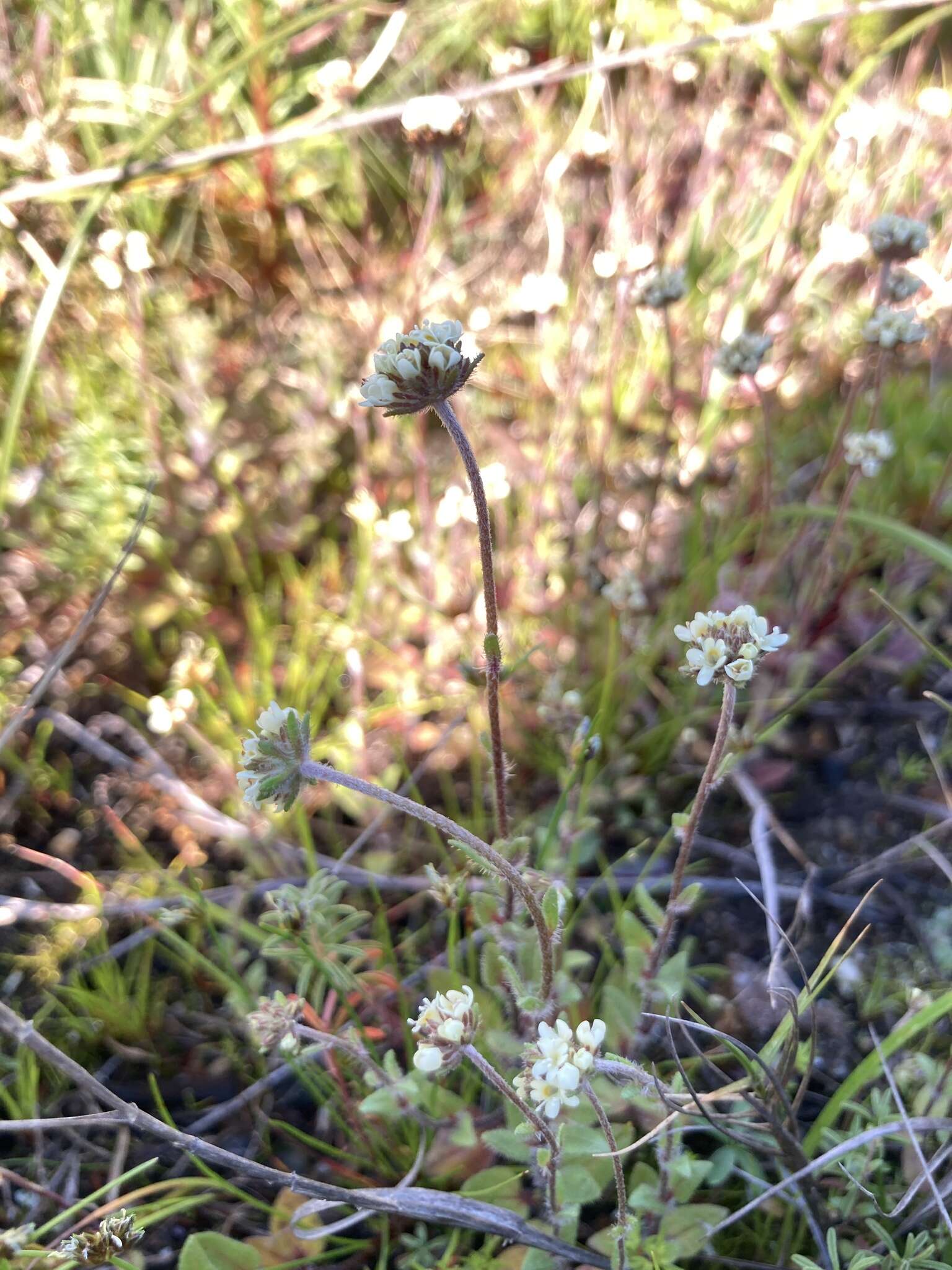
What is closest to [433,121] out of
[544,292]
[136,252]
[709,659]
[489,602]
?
[544,292]

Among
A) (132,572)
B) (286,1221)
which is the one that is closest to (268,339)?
(132,572)

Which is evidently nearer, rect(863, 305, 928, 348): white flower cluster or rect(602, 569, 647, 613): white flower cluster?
rect(863, 305, 928, 348): white flower cluster

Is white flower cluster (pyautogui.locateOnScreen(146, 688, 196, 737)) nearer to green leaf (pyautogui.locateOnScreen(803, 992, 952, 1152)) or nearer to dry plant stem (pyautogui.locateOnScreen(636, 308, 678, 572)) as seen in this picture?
dry plant stem (pyautogui.locateOnScreen(636, 308, 678, 572))

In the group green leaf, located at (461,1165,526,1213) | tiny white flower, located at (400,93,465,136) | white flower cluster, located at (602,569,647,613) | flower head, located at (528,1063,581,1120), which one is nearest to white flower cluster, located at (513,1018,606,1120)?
flower head, located at (528,1063,581,1120)

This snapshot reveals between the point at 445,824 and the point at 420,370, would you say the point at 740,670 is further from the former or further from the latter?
the point at 420,370

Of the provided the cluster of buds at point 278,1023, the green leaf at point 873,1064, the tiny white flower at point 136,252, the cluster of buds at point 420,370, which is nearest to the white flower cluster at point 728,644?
the cluster of buds at point 420,370

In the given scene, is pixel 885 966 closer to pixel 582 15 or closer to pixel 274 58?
pixel 274 58

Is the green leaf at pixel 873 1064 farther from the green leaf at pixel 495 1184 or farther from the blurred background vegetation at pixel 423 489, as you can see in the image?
the green leaf at pixel 495 1184
